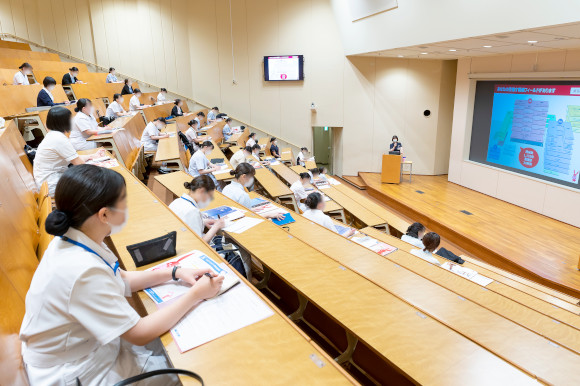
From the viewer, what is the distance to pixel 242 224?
107 inches

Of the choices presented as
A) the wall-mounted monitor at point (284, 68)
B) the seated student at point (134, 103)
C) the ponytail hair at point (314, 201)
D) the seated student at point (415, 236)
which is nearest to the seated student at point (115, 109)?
the seated student at point (134, 103)

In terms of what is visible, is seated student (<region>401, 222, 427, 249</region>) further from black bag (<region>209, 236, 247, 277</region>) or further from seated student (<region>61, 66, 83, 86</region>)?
seated student (<region>61, 66, 83, 86</region>)

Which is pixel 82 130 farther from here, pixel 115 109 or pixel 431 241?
pixel 431 241

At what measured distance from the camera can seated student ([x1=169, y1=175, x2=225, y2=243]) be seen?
2.61 metres

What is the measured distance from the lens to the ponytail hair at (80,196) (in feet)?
3.85

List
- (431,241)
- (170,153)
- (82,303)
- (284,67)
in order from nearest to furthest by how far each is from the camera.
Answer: (82,303) → (431,241) → (170,153) → (284,67)

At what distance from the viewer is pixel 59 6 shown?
10531 mm

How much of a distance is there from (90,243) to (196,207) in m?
1.51

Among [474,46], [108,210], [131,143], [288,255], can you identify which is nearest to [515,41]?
[474,46]

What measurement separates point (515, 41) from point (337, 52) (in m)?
5.42

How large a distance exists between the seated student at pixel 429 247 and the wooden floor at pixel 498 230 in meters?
2.14

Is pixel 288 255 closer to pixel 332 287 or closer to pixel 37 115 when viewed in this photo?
pixel 332 287

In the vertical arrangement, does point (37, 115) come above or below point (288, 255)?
above

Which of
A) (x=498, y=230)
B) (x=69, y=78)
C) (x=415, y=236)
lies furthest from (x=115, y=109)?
(x=498, y=230)
